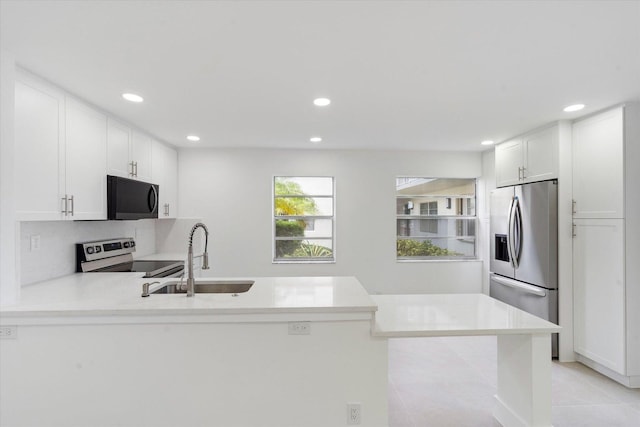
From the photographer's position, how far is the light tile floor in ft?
7.78

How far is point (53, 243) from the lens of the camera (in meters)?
2.79

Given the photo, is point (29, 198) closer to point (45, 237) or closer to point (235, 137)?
point (45, 237)

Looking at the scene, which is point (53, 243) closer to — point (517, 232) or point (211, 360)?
point (211, 360)

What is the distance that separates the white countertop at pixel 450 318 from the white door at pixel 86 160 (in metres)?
2.38

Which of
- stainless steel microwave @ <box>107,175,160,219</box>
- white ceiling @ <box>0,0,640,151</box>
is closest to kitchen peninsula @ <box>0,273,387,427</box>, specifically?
stainless steel microwave @ <box>107,175,160,219</box>

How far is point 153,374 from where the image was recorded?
1.89 m

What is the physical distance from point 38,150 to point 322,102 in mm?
2008

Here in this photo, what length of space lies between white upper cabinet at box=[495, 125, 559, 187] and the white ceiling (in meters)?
0.34

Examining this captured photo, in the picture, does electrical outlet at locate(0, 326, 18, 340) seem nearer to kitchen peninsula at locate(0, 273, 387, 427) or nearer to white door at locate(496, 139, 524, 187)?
kitchen peninsula at locate(0, 273, 387, 427)

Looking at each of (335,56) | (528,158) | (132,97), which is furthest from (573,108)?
(132,97)

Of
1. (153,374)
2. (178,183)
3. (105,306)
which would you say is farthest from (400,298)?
(178,183)

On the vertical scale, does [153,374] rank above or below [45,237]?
below

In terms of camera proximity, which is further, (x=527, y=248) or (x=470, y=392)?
(x=527, y=248)

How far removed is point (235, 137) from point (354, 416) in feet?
10.7
